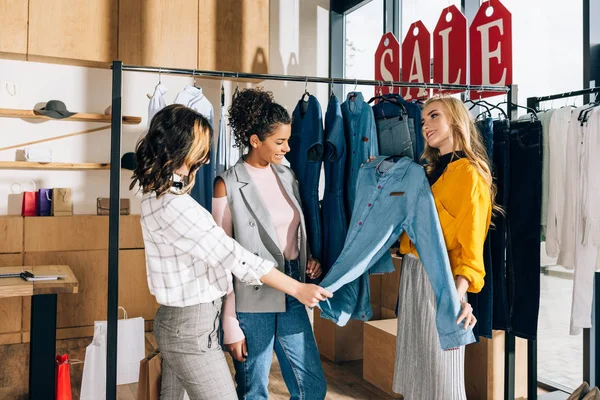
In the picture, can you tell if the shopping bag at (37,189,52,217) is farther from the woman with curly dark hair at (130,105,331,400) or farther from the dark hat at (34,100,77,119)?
the woman with curly dark hair at (130,105,331,400)

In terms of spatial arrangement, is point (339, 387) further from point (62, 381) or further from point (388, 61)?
point (388, 61)

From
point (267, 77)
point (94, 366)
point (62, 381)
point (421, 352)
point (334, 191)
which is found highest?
point (267, 77)

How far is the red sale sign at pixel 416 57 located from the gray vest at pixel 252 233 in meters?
2.19

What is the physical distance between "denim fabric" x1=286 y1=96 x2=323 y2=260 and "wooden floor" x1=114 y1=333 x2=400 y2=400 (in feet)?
4.41

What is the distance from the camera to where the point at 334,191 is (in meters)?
2.21

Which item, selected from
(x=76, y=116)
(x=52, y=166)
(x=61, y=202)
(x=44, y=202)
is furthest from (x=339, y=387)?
(x=76, y=116)

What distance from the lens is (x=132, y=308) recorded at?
4590 millimetres

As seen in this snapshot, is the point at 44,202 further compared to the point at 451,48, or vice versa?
the point at 44,202

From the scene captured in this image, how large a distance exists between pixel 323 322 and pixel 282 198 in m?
2.17

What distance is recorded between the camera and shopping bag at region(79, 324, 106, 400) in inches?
109

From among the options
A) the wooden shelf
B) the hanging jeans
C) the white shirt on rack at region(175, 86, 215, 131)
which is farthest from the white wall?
the hanging jeans

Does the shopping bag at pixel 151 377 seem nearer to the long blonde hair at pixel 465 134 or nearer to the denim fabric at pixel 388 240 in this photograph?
the denim fabric at pixel 388 240

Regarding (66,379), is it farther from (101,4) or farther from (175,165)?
(101,4)

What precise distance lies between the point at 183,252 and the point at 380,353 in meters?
2.01
